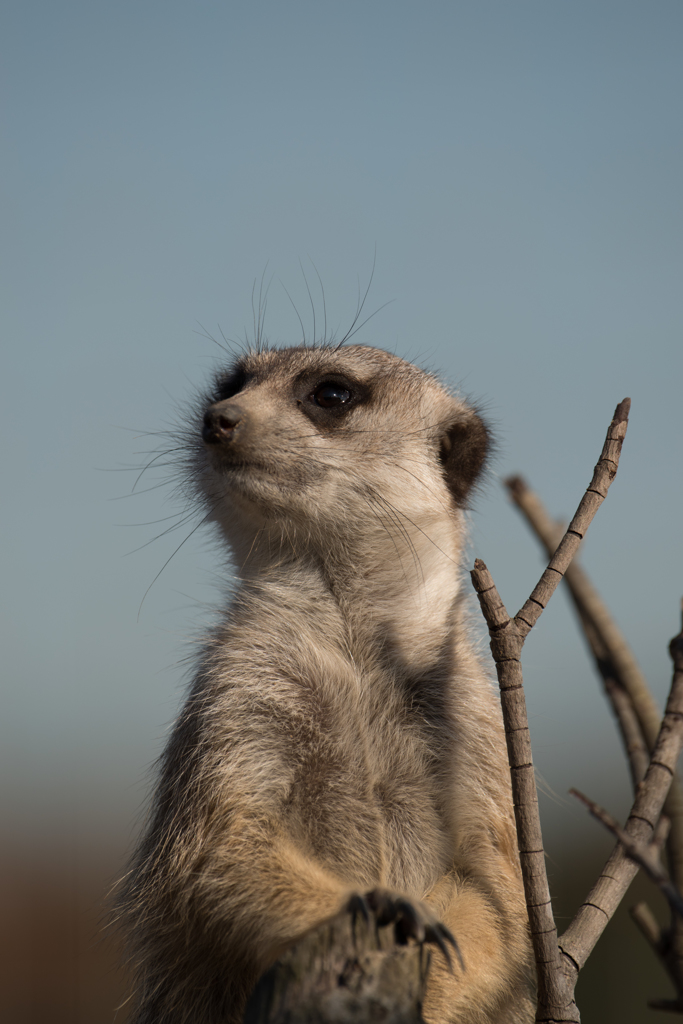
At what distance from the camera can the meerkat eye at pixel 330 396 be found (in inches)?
129

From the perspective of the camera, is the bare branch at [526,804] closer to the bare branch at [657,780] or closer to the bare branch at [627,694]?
the bare branch at [657,780]

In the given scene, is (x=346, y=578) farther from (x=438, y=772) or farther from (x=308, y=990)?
(x=308, y=990)

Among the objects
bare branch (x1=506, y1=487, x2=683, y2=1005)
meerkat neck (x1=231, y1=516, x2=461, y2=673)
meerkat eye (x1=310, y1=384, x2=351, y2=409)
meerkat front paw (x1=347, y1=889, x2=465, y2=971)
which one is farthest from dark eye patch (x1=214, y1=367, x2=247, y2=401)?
meerkat front paw (x1=347, y1=889, x2=465, y2=971)

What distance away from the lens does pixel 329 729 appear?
107 inches

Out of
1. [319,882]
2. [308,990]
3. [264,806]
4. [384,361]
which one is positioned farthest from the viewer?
[384,361]

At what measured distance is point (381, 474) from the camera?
3094 mm

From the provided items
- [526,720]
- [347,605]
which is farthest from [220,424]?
[526,720]

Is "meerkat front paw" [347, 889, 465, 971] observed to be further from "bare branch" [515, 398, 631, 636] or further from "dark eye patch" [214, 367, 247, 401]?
"dark eye patch" [214, 367, 247, 401]

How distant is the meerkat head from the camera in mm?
2971

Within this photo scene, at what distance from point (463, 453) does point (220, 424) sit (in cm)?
103

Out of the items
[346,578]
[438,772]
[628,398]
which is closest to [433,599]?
[346,578]

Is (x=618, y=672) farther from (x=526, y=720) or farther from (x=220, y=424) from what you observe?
(x=220, y=424)

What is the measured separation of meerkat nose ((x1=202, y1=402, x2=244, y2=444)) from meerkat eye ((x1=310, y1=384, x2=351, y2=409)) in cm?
40

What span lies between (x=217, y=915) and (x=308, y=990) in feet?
2.71
